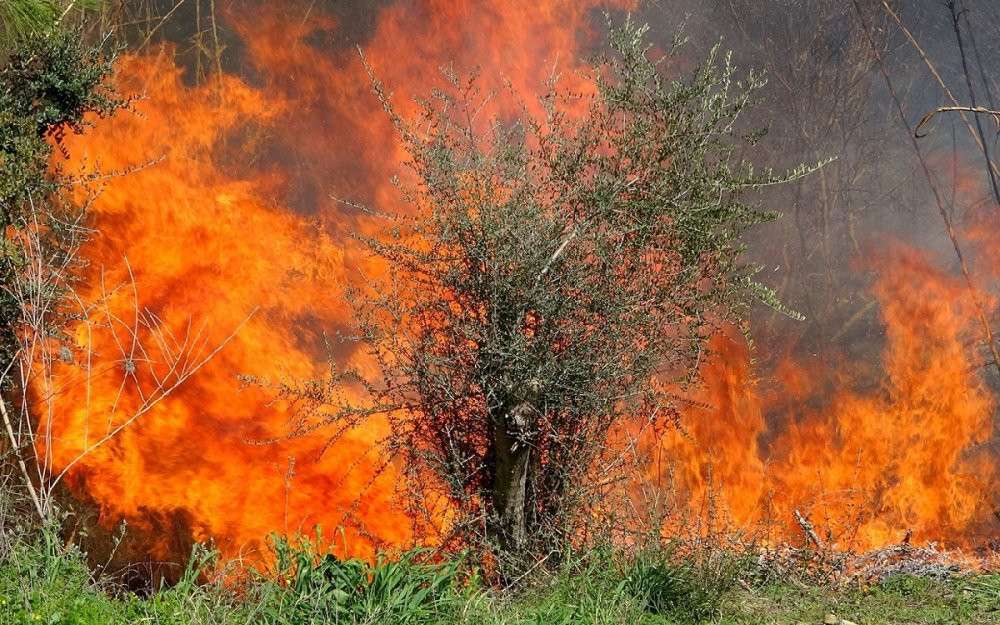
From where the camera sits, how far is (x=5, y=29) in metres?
9.02

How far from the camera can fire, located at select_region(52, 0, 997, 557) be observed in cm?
1091

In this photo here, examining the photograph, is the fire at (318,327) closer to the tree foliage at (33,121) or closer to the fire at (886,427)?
the fire at (886,427)

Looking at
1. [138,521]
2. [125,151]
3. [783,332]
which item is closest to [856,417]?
[783,332]

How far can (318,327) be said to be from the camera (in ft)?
38.0

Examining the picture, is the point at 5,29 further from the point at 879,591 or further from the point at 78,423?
the point at 879,591

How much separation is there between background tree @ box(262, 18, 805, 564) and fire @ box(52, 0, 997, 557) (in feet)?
10.8

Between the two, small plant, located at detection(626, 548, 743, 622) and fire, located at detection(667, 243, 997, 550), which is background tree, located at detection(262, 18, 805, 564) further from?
fire, located at detection(667, 243, 997, 550)

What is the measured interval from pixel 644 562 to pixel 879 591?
218cm

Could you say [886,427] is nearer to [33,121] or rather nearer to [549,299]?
[549,299]

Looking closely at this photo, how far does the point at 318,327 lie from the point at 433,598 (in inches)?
275

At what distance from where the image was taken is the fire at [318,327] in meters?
10.9

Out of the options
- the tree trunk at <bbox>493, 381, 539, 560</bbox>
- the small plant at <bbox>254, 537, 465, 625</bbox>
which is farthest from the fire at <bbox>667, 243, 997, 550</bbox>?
the small plant at <bbox>254, 537, 465, 625</bbox>

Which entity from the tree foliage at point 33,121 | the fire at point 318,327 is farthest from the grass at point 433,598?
the fire at point 318,327

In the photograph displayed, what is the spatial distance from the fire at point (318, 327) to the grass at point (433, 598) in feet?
14.7
